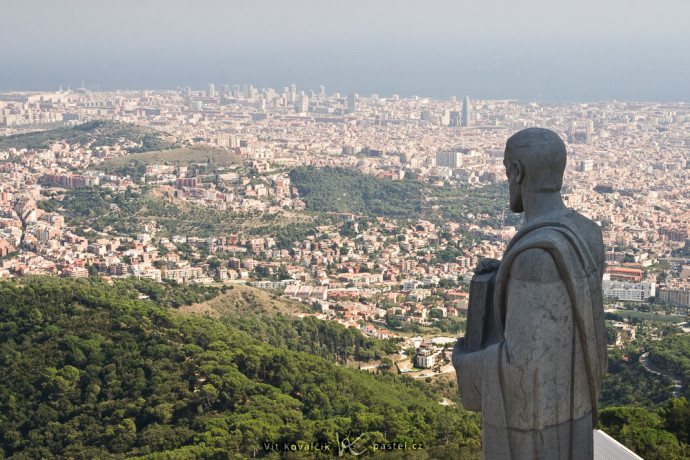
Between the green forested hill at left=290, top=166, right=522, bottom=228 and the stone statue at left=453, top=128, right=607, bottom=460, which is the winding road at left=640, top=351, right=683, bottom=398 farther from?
the green forested hill at left=290, top=166, right=522, bottom=228

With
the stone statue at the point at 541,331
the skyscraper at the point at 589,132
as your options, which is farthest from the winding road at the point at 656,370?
the skyscraper at the point at 589,132

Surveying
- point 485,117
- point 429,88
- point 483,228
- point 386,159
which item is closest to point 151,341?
point 483,228

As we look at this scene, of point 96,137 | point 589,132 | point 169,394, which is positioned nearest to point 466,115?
point 589,132

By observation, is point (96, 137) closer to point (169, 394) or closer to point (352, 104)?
point (352, 104)

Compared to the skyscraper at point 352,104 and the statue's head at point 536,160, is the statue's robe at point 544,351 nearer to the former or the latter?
the statue's head at point 536,160

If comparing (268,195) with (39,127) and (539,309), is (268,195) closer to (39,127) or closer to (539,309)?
(39,127)
